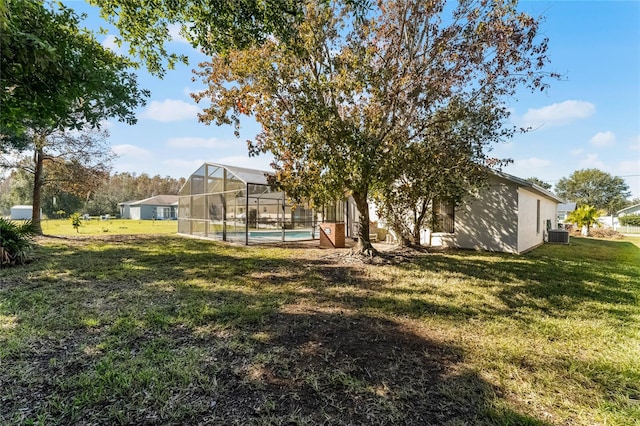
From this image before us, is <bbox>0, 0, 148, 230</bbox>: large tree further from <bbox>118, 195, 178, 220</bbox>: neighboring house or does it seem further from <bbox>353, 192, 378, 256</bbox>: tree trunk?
<bbox>118, 195, 178, 220</bbox>: neighboring house

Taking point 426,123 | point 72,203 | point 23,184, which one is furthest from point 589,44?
point 72,203

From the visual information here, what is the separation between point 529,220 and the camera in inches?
509

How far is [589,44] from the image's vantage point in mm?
7891

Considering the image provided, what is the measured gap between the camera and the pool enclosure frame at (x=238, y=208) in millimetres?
13242

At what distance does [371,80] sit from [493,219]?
752 centimetres

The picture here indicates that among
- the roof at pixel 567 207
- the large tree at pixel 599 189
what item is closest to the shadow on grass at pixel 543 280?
the roof at pixel 567 207

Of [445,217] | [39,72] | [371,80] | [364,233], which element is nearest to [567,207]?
[445,217]

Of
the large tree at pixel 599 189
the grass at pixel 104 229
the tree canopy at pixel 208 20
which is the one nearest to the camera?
the tree canopy at pixel 208 20

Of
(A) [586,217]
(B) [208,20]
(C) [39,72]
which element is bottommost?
(A) [586,217]

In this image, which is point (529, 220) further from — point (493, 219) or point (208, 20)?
point (208, 20)

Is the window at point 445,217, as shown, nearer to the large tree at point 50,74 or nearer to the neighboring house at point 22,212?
the large tree at point 50,74

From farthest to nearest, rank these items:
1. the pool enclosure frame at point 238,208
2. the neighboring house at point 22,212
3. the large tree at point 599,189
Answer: the large tree at point 599,189 → the neighboring house at point 22,212 → the pool enclosure frame at point 238,208

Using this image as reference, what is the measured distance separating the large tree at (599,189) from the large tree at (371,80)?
56185mm

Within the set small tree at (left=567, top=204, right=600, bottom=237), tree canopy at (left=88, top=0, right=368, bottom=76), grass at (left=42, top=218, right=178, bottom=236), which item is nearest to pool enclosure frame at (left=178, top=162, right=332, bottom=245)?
grass at (left=42, top=218, right=178, bottom=236)
